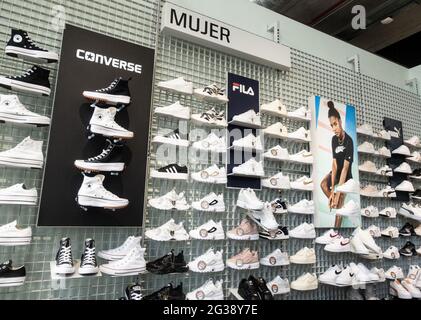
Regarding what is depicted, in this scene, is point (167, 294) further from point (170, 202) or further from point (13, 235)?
point (13, 235)

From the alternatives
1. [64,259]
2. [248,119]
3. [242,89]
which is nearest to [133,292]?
[64,259]

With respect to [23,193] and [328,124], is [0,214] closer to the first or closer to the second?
[23,193]

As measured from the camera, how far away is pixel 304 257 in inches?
129

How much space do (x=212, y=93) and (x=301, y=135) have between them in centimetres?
126

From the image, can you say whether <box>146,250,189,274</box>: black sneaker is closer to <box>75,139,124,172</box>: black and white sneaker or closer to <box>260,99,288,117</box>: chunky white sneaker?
<box>75,139,124,172</box>: black and white sneaker

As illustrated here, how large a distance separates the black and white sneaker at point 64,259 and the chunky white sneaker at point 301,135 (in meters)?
2.58

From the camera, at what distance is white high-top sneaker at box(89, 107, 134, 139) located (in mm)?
2338

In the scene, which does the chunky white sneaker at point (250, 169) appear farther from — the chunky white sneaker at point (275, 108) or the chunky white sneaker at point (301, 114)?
the chunky white sneaker at point (301, 114)

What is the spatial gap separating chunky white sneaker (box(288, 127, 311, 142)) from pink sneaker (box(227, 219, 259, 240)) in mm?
1189

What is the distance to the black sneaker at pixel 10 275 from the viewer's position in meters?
1.94

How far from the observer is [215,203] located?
2.85 metres

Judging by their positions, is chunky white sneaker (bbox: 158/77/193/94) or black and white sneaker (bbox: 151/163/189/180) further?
chunky white sneaker (bbox: 158/77/193/94)

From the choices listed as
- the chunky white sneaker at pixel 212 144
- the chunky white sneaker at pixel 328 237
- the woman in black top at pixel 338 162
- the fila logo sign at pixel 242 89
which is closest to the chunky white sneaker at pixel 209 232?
the chunky white sneaker at pixel 212 144

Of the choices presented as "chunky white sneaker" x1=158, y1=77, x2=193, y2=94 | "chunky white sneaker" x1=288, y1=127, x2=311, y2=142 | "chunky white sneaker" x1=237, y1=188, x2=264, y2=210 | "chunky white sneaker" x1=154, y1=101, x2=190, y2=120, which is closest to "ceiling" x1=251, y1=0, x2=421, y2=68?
"chunky white sneaker" x1=288, y1=127, x2=311, y2=142
